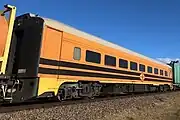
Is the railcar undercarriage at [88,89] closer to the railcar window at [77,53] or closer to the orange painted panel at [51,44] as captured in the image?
the railcar window at [77,53]

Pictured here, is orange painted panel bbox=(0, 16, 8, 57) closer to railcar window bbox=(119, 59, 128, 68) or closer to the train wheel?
the train wheel

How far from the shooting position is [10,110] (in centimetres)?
779

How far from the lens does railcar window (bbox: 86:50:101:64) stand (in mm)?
11828

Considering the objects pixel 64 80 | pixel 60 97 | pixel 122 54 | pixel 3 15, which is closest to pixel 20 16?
pixel 3 15

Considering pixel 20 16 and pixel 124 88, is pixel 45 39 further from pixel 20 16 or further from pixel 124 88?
pixel 124 88

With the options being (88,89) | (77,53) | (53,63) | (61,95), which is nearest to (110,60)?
(88,89)

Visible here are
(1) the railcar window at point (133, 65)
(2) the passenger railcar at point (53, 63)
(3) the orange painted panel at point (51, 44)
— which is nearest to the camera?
(2) the passenger railcar at point (53, 63)

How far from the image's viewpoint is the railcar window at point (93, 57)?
11828 millimetres

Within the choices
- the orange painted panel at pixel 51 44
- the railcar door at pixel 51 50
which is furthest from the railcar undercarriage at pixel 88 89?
the orange painted panel at pixel 51 44

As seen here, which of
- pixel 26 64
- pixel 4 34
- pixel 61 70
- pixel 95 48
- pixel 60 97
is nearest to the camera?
pixel 4 34

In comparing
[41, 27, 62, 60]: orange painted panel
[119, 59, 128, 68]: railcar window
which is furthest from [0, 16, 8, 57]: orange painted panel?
[119, 59, 128, 68]: railcar window

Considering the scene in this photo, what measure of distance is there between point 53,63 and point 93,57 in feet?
10.5

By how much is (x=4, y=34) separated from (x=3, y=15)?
0.74 meters

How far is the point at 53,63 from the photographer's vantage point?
9641 millimetres
